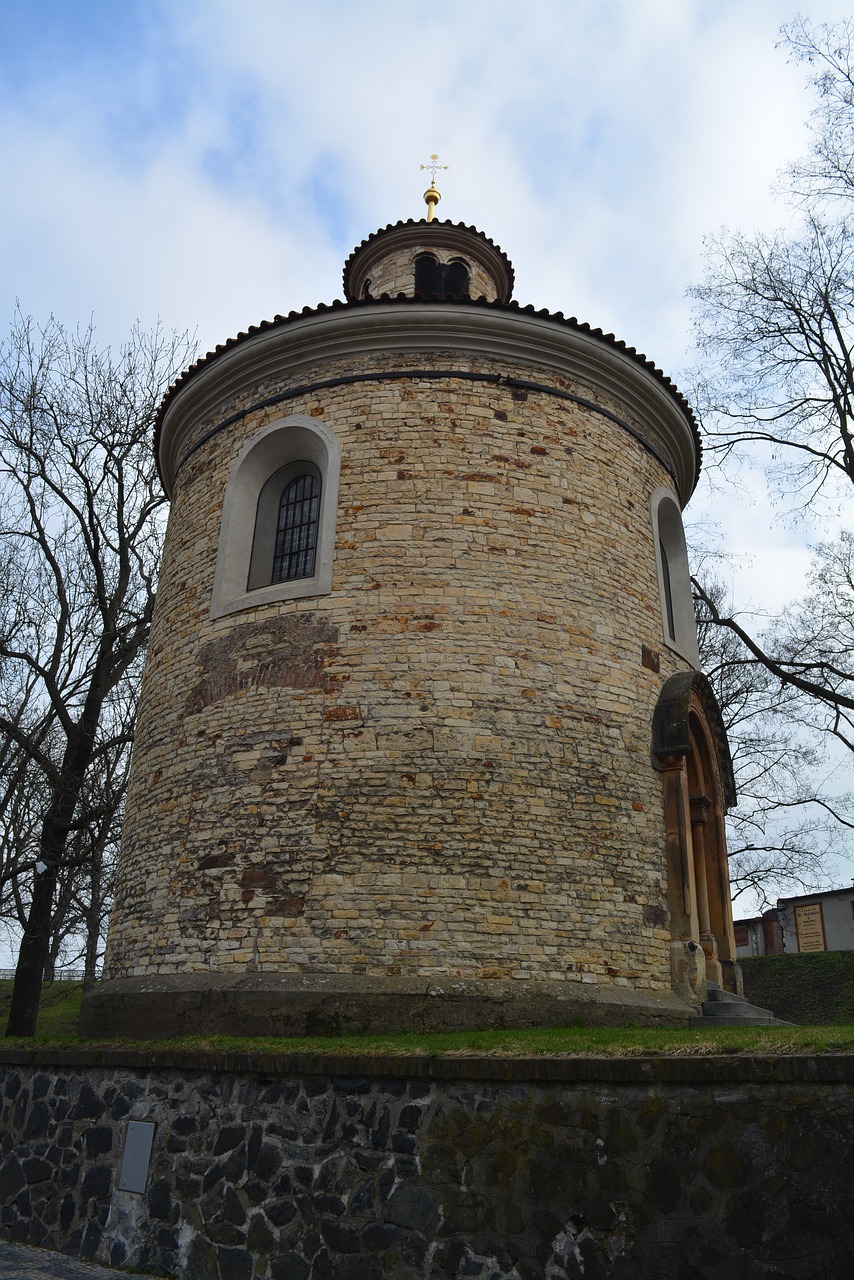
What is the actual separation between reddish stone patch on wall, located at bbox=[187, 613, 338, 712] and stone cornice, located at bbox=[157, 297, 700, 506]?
3.05 meters

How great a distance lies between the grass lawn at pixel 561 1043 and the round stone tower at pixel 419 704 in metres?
0.49

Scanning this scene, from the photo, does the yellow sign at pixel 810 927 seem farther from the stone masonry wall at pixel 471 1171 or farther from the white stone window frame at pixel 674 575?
the stone masonry wall at pixel 471 1171

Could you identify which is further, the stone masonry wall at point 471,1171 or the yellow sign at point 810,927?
the yellow sign at point 810,927

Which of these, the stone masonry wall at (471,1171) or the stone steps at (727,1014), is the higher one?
the stone steps at (727,1014)

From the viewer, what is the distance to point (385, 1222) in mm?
5117

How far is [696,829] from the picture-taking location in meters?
10.5

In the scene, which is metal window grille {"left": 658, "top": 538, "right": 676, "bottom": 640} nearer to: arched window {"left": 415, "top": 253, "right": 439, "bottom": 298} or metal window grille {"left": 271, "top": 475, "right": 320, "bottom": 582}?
metal window grille {"left": 271, "top": 475, "right": 320, "bottom": 582}

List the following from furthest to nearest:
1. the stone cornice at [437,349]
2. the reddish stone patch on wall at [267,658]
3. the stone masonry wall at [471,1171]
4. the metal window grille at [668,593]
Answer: the metal window grille at [668,593] → the stone cornice at [437,349] → the reddish stone patch on wall at [267,658] → the stone masonry wall at [471,1171]

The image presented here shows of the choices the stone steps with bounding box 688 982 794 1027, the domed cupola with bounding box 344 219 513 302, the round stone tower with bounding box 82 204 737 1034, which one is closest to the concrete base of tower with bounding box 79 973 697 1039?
the round stone tower with bounding box 82 204 737 1034

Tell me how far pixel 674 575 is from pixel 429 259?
7645 millimetres

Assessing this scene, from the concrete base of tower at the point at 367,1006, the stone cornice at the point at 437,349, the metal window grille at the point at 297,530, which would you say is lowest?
the concrete base of tower at the point at 367,1006

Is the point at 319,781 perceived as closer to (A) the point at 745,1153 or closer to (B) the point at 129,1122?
(B) the point at 129,1122

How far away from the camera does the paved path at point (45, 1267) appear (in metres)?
5.66

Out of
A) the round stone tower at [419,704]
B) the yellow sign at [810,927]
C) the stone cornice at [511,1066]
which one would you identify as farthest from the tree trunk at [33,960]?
the yellow sign at [810,927]
